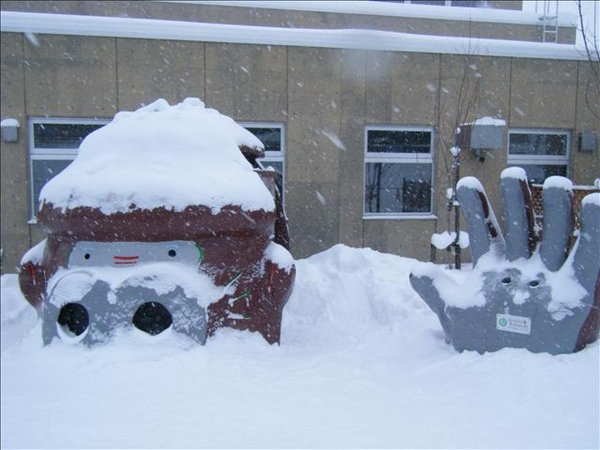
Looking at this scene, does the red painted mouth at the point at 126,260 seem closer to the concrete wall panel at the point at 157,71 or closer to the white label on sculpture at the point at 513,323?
the white label on sculpture at the point at 513,323

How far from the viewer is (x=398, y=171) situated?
10.3 m

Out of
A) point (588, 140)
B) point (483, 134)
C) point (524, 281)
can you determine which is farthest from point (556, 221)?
point (588, 140)

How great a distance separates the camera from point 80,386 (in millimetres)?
4109

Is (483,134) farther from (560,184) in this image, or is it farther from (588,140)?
(560,184)

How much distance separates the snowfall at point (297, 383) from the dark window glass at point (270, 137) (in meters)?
3.66

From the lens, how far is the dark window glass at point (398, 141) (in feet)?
33.2

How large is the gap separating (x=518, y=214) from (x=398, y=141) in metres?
5.41

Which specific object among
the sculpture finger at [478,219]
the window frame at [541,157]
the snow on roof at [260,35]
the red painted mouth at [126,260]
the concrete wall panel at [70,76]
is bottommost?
the red painted mouth at [126,260]

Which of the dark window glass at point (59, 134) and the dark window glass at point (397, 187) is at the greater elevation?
the dark window glass at point (59, 134)

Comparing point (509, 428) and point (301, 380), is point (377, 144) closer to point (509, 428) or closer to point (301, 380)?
point (301, 380)

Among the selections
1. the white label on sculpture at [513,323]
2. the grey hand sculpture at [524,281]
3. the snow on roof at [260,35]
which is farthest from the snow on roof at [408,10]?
the white label on sculpture at [513,323]

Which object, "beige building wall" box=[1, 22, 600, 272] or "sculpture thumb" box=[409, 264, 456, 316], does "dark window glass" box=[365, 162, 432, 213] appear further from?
"sculpture thumb" box=[409, 264, 456, 316]

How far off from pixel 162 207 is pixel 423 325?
2.80 meters

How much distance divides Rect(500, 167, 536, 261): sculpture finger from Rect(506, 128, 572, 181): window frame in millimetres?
5840
